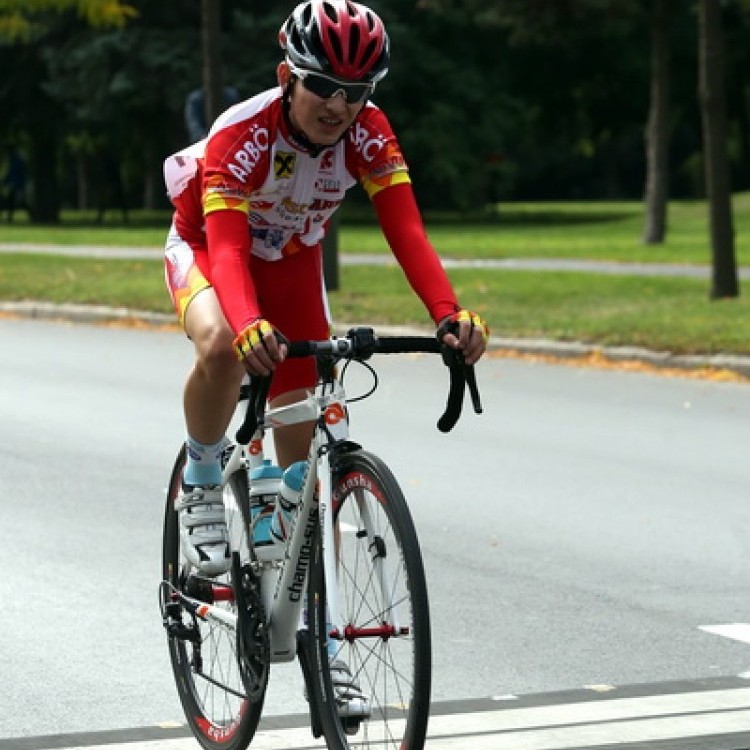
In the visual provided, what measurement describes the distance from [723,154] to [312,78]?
14.1 metres

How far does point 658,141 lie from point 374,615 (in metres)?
27.1

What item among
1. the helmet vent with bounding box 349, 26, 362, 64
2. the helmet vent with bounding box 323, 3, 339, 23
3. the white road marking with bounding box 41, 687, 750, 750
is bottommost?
the white road marking with bounding box 41, 687, 750, 750

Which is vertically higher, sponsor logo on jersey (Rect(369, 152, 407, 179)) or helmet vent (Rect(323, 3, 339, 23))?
helmet vent (Rect(323, 3, 339, 23))

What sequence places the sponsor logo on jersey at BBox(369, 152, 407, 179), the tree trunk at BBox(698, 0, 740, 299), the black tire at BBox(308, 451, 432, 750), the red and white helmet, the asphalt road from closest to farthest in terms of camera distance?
the black tire at BBox(308, 451, 432, 750) < the red and white helmet < the sponsor logo on jersey at BBox(369, 152, 407, 179) < the asphalt road < the tree trunk at BBox(698, 0, 740, 299)

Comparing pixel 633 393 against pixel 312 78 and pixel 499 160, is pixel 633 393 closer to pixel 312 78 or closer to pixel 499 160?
pixel 312 78

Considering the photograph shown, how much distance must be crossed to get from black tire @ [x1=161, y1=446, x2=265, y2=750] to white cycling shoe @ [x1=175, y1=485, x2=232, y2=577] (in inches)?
1.8

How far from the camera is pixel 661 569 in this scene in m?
8.46

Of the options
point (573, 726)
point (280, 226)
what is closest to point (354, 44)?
point (280, 226)

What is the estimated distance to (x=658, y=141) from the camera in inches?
1241

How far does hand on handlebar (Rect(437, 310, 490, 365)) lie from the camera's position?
5047 mm

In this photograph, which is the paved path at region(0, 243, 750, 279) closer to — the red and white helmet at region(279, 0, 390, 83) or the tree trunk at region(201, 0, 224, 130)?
the tree trunk at region(201, 0, 224, 130)

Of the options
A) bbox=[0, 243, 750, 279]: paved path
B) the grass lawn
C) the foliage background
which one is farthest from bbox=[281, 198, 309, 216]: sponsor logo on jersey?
the foliage background

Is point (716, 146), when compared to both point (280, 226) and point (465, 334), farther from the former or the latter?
point (465, 334)

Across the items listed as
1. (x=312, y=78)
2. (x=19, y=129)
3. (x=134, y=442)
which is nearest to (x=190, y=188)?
(x=312, y=78)
